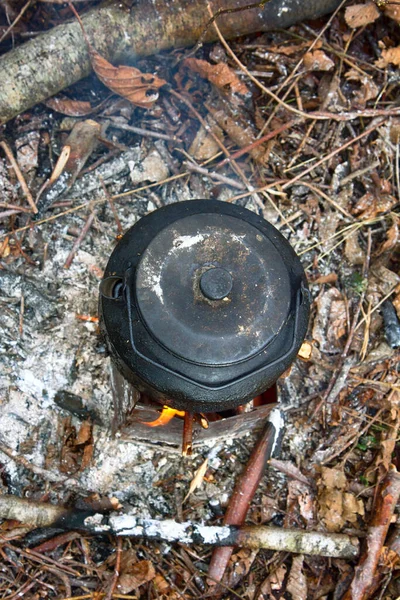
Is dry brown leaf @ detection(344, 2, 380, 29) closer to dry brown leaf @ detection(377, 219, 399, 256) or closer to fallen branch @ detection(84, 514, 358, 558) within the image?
dry brown leaf @ detection(377, 219, 399, 256)

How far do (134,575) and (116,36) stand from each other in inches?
144

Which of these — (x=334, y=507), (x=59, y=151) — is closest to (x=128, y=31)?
(x=59, y=151)

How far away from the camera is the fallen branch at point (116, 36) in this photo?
3432 mm

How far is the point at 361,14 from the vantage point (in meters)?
3.90

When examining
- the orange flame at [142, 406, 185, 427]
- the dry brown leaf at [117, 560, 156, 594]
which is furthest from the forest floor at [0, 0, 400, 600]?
the orange flame at [142, 406, 185, 427]

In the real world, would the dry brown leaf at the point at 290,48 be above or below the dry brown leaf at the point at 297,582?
above

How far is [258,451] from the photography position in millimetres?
3254

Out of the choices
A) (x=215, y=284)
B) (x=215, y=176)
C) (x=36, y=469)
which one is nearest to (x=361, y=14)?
(x=215, y=176)

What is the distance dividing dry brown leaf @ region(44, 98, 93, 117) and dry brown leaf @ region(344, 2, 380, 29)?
7.10ft

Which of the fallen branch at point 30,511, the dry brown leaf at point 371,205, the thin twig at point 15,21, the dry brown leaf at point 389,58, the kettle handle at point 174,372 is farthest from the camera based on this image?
the dry brown leaf at point 389,58

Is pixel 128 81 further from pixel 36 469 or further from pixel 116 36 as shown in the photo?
pixel 36 469

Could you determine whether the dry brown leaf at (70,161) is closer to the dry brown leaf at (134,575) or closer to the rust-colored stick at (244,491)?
the rust-colored stick at (244,491)

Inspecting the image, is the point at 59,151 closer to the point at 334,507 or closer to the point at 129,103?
the point at 129,103

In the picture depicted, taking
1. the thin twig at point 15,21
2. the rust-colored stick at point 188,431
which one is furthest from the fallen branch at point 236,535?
the thin twig at point 15,21
